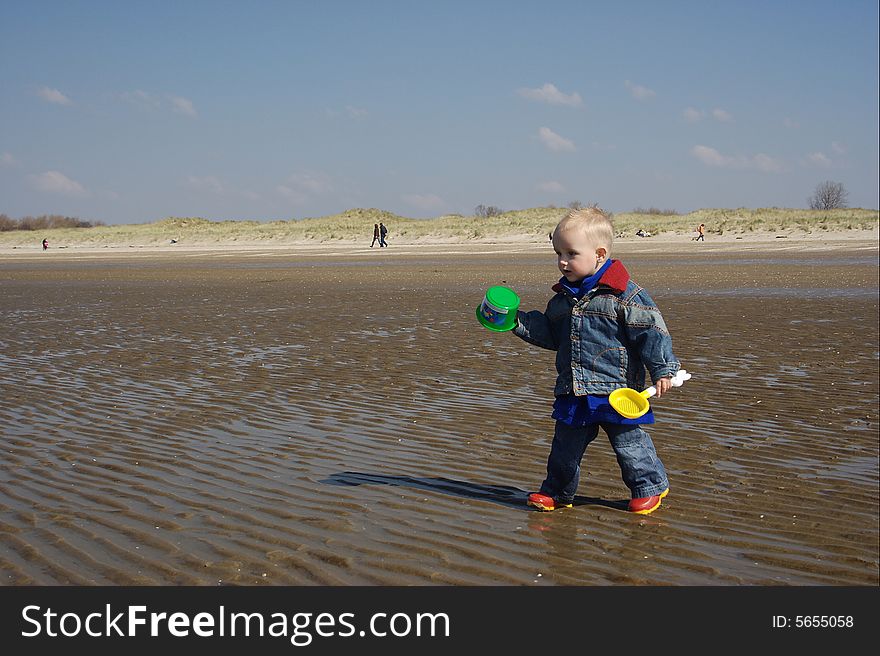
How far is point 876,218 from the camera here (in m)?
51.7

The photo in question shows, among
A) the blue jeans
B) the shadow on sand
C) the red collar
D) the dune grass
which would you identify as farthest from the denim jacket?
the dune grass

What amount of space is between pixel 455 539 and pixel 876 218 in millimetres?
52392

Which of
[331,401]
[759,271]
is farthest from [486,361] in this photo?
[759,271]

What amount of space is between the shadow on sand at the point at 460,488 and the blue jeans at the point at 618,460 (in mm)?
152

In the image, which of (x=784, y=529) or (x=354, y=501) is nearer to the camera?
A: (x=784, y=529)

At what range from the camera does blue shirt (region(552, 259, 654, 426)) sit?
4.96m

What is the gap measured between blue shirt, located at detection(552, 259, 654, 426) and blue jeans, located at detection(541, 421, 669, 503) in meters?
0.06

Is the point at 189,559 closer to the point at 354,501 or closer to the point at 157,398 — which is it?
the point at 354,501

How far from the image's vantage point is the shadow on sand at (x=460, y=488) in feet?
16.9

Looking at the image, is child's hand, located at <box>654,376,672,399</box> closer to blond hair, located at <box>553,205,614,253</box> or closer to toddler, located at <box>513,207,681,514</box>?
toddler, located at <box>513,207,681,514</box>

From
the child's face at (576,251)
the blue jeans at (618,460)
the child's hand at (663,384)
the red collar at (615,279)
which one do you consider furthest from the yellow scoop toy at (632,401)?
the child's face at (576,251)

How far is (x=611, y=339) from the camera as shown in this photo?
4992 mm

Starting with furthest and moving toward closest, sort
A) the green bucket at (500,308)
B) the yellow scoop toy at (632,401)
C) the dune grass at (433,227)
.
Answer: the dune grass at (433,227) < the green bucket at (500,308) < the yellow scoop toy at (632,401)

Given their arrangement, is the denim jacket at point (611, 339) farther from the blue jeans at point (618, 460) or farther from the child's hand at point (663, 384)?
the blue jeans at point (618, 460)
